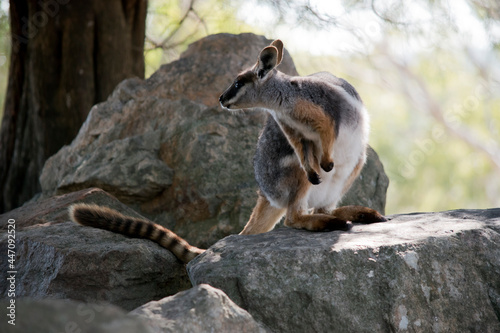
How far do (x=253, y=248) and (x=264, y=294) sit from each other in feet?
1.29

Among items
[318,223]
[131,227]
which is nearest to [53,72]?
[131,227]

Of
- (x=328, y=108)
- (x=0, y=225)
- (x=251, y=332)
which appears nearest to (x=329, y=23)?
(x=328, y=108)

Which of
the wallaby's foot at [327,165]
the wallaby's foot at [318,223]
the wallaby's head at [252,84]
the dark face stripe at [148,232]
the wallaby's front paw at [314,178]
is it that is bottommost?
the dark face stripe at [148,232]

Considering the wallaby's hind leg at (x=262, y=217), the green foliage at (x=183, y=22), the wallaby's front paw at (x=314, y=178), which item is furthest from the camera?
the green foliage at (x=183, y=22)

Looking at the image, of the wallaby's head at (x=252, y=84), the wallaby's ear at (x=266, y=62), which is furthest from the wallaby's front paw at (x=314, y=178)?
the wallaby's ear at (x=266, y=62)

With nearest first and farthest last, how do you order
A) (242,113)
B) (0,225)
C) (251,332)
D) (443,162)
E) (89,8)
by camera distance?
(251,332) → (0,225) → (242,113) → (89,8) → (443,162)

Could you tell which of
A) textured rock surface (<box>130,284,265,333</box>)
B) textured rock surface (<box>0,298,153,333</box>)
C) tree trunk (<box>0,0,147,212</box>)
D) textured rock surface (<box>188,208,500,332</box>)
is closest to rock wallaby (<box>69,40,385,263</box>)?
textured rock surface (<box>188,208,500,332</box>)

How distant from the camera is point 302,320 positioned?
3.09 m

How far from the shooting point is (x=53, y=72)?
7.05 meters

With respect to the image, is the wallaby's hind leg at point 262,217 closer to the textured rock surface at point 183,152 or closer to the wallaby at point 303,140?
the wallaby at point 303,140

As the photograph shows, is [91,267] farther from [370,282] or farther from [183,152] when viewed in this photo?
[183,152]

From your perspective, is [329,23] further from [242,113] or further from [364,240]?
[364,240]

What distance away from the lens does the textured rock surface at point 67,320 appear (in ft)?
6.77

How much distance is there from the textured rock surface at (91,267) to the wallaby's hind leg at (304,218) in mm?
904
